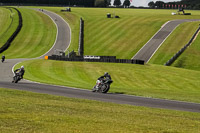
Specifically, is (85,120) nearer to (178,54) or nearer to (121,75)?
(121,75)

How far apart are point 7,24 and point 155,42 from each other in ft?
161

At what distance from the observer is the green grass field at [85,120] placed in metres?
13.9

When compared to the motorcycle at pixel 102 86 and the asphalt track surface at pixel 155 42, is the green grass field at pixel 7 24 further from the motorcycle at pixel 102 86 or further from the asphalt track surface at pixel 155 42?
the motorcycle at pixel 102 86

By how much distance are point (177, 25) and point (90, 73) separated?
62.6 metres

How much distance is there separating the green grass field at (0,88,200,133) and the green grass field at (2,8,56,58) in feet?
224

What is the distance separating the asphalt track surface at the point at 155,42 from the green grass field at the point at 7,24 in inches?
1418

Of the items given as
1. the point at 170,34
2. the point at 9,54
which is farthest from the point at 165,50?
the point at 9,54

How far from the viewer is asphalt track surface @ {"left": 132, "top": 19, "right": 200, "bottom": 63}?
82.8 metres

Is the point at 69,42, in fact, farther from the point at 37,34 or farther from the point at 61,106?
the point at 61,106

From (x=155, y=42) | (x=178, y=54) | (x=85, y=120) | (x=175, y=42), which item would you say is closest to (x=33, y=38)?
(x=155, y=42)

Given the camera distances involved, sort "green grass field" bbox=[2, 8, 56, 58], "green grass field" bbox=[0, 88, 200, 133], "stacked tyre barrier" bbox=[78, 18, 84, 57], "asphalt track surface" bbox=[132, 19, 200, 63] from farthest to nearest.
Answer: "green grass field" bbox=[2, 8, 56, 58] → "stacked tyre barrier" bbox=[78, 18, 84, 57] → "asphalt track surface" bbox=[132, 19, 200, 63] → "green grass field" bbox=[0, 88, 200, 133]

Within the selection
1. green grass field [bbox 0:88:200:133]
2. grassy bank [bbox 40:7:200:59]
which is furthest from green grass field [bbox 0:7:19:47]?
green grass field [bbox 0:88:200:133]

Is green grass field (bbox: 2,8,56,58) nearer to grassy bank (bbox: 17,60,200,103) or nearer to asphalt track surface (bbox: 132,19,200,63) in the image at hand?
asphalt track surface (bbox: 132,19,200,63)

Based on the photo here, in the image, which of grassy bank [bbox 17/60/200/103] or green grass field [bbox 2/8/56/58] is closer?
grassy bank [bbox 17/60/200/103]
